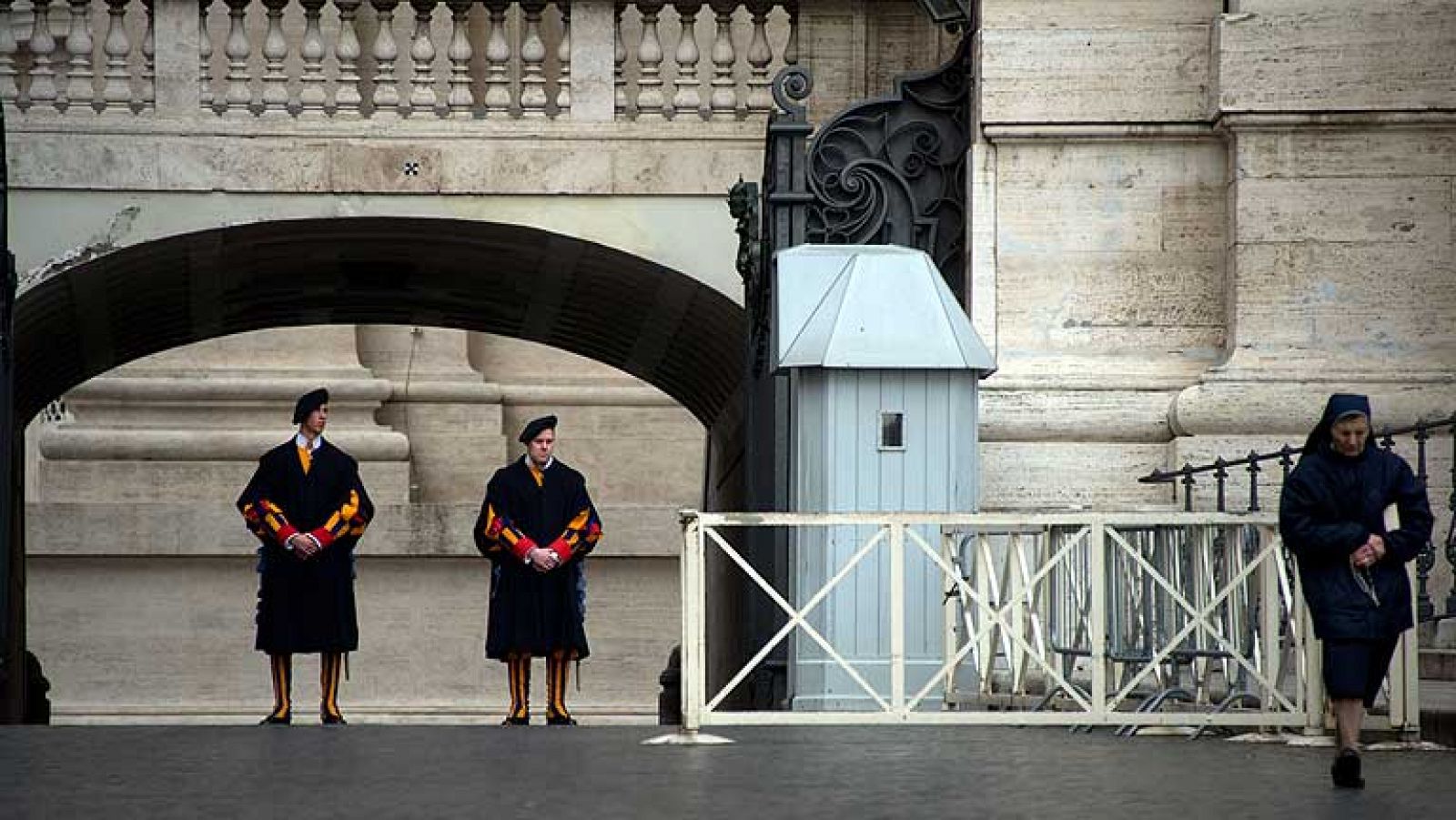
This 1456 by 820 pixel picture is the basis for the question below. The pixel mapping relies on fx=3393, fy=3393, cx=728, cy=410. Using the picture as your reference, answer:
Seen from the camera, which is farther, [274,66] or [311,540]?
[274,66]

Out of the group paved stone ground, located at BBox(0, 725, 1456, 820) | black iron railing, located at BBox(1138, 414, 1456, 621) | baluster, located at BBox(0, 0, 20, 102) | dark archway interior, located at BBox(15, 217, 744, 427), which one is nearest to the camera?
paved stone ground, located at BBox(0, 725, 1456, 820)

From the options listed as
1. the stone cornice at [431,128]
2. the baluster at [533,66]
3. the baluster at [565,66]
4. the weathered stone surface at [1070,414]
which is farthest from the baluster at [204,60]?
the weathered stone surface at [1070,414]

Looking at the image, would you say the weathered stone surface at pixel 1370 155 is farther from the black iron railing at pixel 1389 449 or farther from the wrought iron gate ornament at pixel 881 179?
the wrought iron gate ornament at pixel 881 179

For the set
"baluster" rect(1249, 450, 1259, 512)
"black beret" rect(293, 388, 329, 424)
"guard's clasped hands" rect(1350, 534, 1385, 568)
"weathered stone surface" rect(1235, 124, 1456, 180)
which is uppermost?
"weathered stone surface" rect(1235, 124, 1456, 180)

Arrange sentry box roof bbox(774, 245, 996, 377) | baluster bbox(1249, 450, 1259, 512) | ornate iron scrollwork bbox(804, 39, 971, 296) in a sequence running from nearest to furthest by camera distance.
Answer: baluster bbox(1249, 450, 1259, 512), sentry box roof bbox(774, 245, 996, 377), ornate iron scrollwork bbox(804, 39, 971, 296)

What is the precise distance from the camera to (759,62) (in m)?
17.5

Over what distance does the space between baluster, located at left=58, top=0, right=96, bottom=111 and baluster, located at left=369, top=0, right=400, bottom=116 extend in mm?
1447

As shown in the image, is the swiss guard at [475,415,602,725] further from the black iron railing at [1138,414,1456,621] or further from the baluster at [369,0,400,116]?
the baluster at [369,0,400,116]

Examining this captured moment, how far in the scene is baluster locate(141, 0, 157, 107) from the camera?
56.9 feet

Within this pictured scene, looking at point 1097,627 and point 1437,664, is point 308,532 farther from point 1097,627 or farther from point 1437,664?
point 1437,664

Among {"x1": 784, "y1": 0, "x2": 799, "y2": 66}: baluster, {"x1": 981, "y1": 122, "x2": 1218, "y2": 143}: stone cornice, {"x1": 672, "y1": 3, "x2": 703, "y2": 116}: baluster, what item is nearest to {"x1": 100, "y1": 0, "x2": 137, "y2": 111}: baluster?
{"x1": 672, "y1": 3, "x2": 703, "y2": 116}: baluster

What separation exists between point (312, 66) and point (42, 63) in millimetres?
→ 1375

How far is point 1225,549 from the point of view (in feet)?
39.2

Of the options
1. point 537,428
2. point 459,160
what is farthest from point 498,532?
point 459,160
